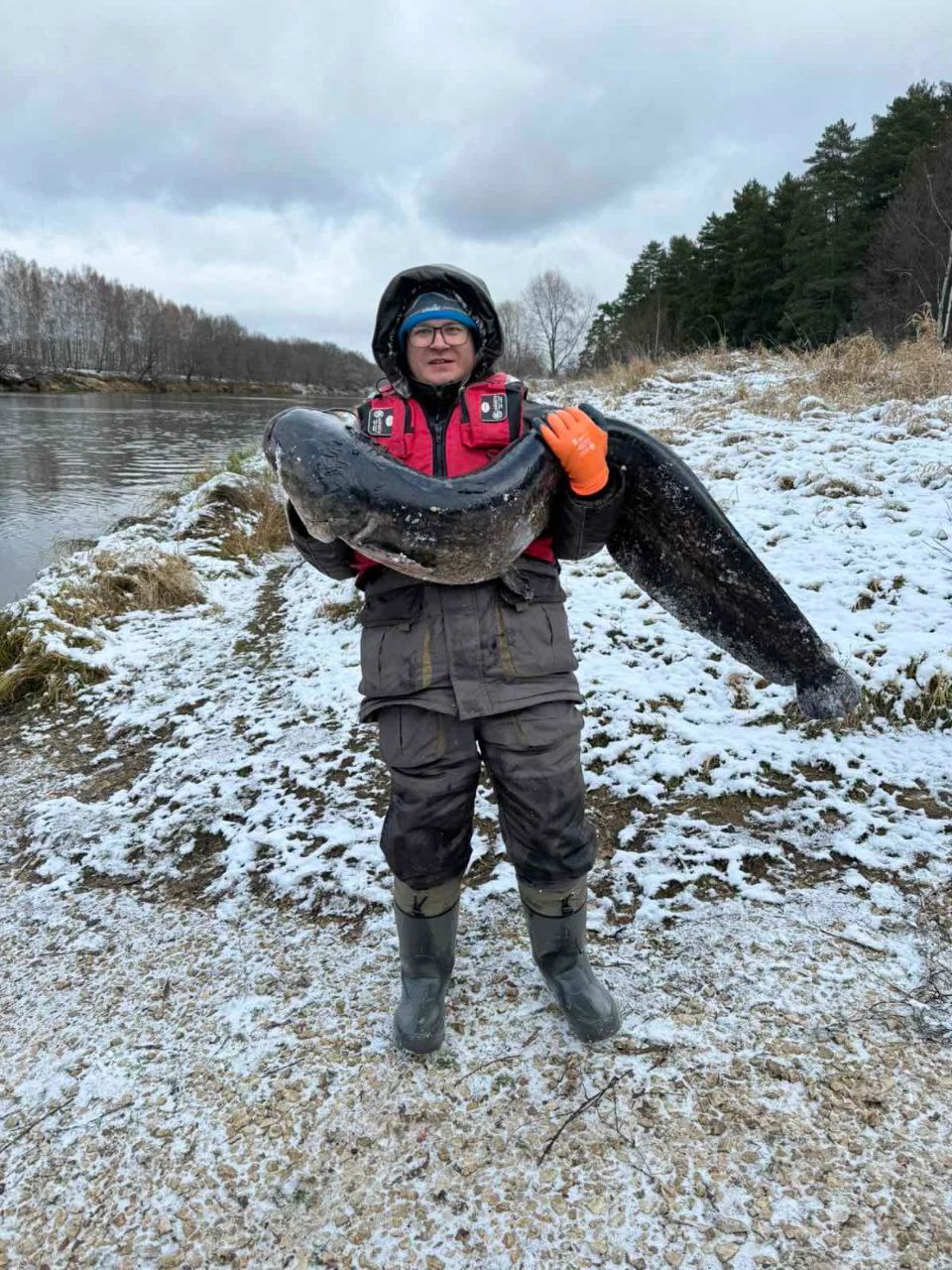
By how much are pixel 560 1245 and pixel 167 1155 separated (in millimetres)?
1035

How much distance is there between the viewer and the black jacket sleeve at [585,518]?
1948 mm

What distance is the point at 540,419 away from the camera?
1.96m

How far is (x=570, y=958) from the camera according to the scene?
213cm

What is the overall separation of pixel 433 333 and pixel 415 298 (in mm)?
207

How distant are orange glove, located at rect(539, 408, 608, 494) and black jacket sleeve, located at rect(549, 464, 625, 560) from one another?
0.04m

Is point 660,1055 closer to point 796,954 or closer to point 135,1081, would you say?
point 796,954

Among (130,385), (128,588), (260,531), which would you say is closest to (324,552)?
(128,588)

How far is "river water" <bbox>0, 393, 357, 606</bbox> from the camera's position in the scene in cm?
1156

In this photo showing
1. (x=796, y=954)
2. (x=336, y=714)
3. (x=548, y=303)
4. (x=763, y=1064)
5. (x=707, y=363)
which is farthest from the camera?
(x=548, y=303)

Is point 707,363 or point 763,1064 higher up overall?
point 707,363

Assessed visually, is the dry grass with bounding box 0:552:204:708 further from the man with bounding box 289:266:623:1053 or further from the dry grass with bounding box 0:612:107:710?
the man with bounding box 289:266:623:1053

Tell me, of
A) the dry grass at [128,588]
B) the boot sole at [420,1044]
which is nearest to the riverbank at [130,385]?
the dry grass at [128,588]

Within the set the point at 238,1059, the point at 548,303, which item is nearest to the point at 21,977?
the point at 238,1059

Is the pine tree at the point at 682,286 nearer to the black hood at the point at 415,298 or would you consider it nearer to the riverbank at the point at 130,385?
the riverbank at the point at 130,385
